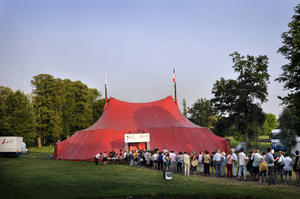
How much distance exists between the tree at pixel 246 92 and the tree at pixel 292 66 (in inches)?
662

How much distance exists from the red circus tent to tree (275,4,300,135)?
7.93 meters

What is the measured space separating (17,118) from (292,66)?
3284 centimetres

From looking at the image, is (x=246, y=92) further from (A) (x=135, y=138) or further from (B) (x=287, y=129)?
(A) (x=135, y=138)

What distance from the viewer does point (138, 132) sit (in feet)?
84.4

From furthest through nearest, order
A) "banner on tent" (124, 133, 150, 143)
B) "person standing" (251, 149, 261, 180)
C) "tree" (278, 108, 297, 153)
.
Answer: "tree" (278, 108, 297, 153)
"banner on tent" (124, 133, 150, 143)
"person standing" (251, 149, 261, 180)

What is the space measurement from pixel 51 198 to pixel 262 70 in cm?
3461

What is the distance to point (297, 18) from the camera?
18.8 meters

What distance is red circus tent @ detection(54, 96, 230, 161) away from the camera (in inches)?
950

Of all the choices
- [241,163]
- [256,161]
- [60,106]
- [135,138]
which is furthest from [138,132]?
[60,106]

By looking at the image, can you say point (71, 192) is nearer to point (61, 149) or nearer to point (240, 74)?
point (61, 149)

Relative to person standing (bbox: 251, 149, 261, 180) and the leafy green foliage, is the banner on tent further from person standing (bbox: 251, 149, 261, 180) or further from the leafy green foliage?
the leafy green foliage

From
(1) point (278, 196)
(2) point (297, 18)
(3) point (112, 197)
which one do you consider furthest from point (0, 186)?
(2) point (297, 18)

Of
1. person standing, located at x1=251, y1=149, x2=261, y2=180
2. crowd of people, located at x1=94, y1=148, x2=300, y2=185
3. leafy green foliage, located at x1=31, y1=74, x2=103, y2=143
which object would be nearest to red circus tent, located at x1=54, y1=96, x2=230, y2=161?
crowd of people, located at x1=94, y1=148, x2=300, y2=185

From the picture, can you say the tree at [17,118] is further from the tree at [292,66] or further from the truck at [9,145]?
the tree at [292,66]
